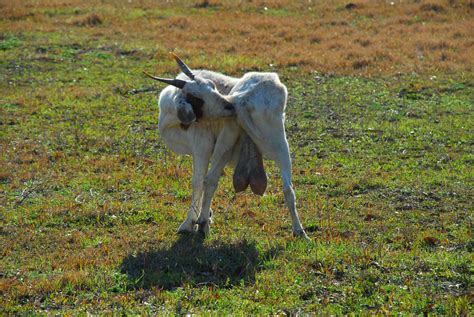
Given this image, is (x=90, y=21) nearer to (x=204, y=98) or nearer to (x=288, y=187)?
(x=204, y=98)

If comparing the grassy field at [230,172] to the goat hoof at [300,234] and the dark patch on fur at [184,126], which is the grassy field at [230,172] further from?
the dark patch on fur at [184,126]

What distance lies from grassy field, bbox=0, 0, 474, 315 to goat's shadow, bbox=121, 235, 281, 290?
27 millimetres

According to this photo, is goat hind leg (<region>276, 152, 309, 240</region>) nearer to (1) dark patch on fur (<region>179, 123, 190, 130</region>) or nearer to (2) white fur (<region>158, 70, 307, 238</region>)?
(2) white fur (<region>158, 70, 307, 238</region>)

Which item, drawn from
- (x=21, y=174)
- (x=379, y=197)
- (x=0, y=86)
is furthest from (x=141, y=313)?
(x=0, y=86)

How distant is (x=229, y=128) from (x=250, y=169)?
20.7 inches

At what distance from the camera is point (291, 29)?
74.3 ft

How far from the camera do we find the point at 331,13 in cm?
2470

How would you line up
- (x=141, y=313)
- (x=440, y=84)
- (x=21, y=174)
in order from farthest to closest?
(x=440, y=84) < (x=21, y=174) < (x=141, y=313)

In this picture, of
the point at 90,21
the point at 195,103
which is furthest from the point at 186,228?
the point at 90,21

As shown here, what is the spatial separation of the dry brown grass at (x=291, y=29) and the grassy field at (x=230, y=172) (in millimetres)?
76

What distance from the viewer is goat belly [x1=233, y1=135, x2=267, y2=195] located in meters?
9.14

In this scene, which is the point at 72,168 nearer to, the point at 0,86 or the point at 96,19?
the point at 0,86

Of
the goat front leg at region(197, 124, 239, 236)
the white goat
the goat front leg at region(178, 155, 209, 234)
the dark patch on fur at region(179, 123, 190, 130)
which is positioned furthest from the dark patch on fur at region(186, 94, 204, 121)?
the goat front leg at region(178, 155, 209, 234)

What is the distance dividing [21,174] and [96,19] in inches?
498
